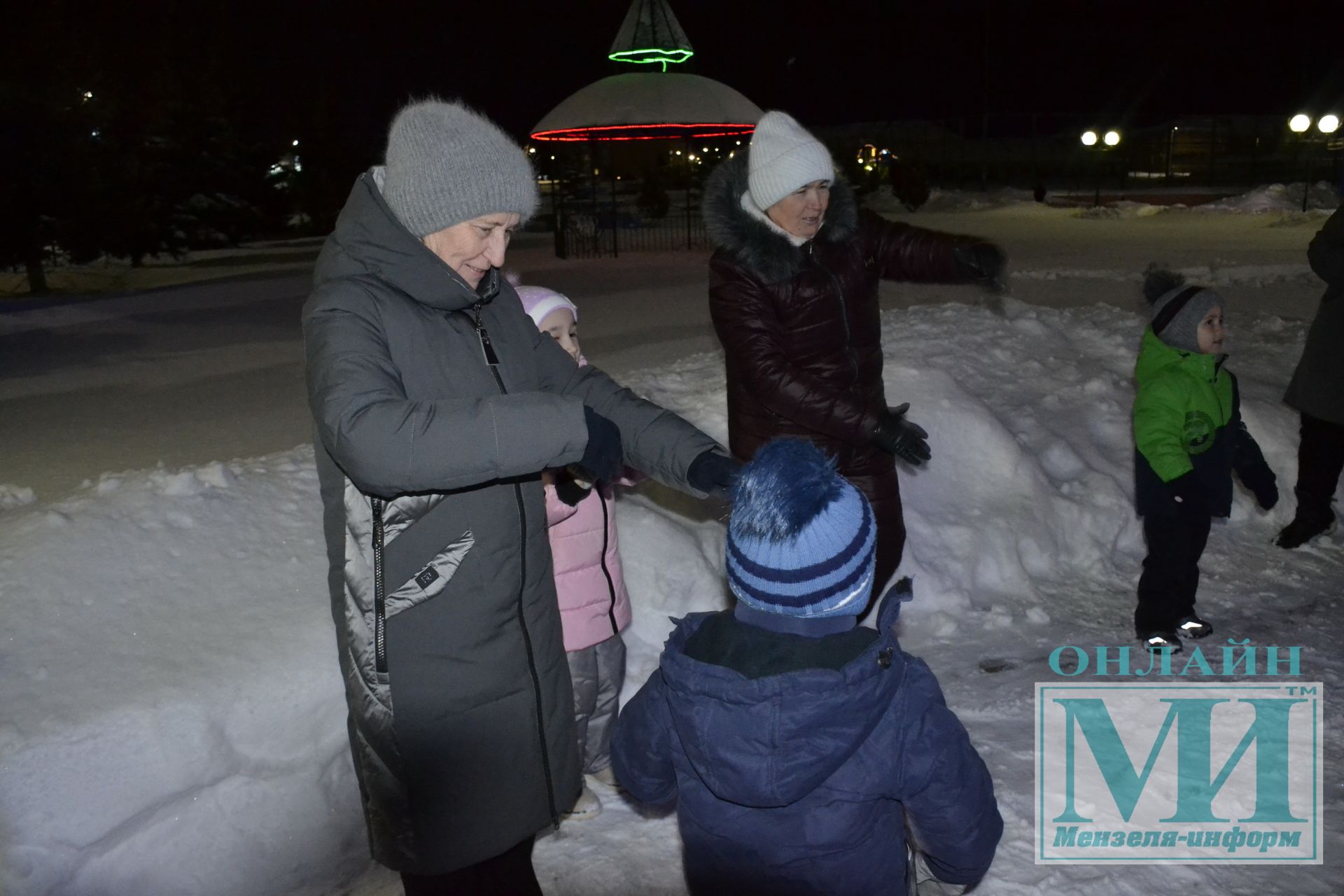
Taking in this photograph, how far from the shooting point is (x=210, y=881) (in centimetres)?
303

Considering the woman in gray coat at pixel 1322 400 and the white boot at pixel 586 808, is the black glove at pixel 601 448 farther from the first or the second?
the woman in gray coat at pixel 1322 400

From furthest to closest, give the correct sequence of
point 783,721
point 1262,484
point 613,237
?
point 613,237, point 1262,484, point 783,721

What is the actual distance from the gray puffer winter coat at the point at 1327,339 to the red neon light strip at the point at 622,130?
9.75m

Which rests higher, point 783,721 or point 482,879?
point 783,721

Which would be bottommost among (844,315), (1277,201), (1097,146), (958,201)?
(844,315)

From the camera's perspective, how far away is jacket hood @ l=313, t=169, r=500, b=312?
6.89 ft

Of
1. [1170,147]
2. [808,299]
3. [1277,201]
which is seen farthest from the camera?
[1170,147]

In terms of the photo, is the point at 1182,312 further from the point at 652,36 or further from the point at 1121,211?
the point at 1121,211

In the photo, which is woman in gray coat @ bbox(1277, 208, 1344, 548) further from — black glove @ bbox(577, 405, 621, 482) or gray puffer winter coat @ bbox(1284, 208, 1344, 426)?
black glove @ bbox(577, 405, 621, 482)

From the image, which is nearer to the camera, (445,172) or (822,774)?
(822,774)

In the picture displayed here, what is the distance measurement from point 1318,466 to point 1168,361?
76.5 inches

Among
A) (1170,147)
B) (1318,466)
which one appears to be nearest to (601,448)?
(1318,466)

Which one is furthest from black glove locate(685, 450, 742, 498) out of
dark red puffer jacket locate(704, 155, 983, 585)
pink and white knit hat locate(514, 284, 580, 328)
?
dark red puffer jacket locate(704, 155, 983, 585)

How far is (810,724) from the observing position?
180 centimetres
